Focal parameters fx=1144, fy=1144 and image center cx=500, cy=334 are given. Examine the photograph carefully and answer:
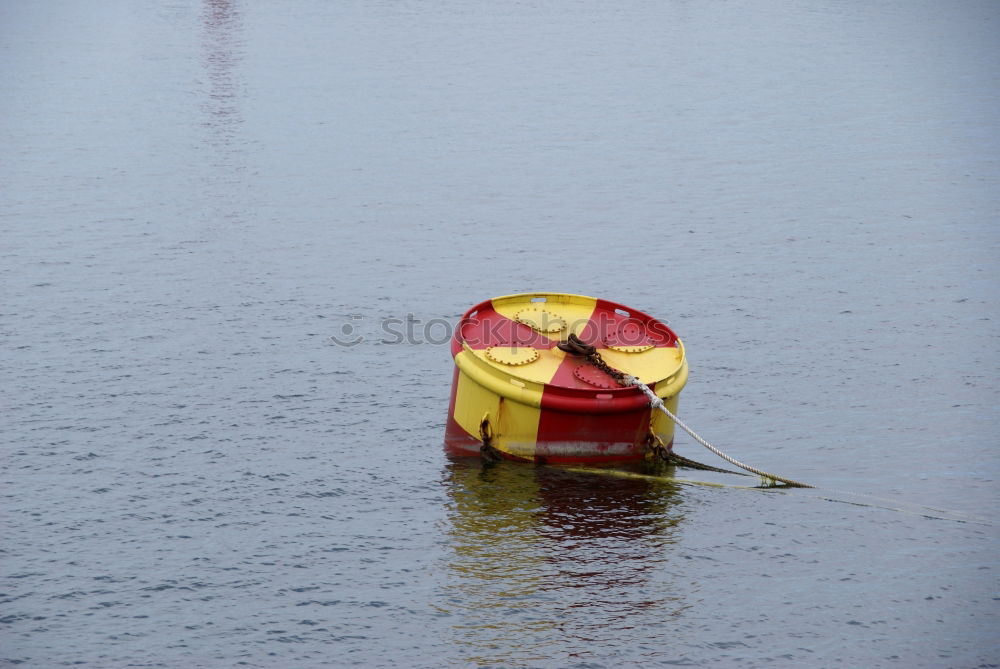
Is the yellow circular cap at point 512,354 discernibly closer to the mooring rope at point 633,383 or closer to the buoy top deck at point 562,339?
the buoy top deck at point 562,339

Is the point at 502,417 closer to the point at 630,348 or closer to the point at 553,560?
the point at 553,560

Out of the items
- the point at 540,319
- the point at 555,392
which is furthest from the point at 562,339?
the point at 555,392

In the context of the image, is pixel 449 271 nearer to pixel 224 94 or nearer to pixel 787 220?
pixel 787 220

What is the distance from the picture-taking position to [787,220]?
46250 millimetres

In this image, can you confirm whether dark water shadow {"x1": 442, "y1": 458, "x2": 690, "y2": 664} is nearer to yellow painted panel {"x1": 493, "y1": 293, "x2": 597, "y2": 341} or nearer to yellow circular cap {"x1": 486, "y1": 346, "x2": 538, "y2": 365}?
yellow circular cap {"x1": 486, "y1": 346, "x2": 538, "y2": 365}

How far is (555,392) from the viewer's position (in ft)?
71.3

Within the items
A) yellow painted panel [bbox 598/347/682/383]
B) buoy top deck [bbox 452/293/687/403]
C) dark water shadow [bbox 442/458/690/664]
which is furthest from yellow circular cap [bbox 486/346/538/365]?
dark water shadow [bbox 442/458/690/664]

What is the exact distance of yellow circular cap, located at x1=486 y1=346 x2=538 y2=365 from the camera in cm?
2264

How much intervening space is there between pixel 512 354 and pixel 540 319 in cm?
198

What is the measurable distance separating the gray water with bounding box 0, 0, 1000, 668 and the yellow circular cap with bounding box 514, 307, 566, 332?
3240 mm

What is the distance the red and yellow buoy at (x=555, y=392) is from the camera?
21.9m

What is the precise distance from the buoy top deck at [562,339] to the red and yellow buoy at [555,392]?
0.02 metres

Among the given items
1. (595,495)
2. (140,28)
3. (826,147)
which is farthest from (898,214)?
(140,28)

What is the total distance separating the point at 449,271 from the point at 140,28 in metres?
56.3
